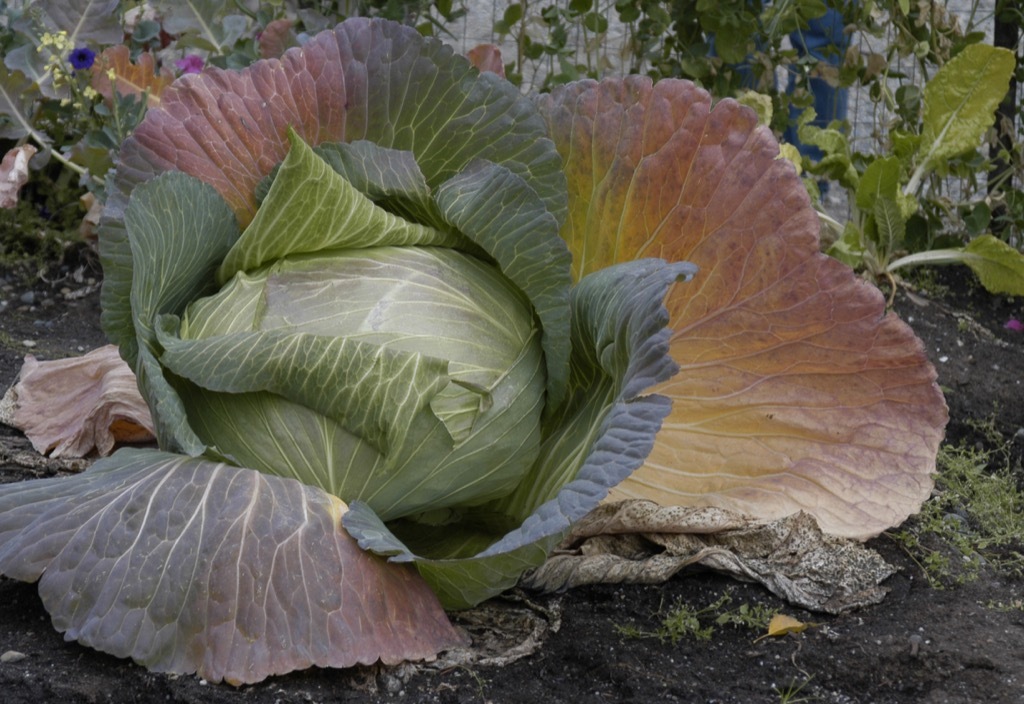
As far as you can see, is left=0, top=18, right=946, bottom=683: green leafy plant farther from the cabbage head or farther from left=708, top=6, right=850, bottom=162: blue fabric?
left=708, top=6, right=850, bottom=162: blue fabric

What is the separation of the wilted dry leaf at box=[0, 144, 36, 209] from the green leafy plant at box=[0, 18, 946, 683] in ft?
5.23

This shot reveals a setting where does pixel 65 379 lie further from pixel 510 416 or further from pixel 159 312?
pixel 510 416

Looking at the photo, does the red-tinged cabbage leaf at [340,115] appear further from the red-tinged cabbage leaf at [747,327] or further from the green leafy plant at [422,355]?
the red-tinged cabbage leaf at [747,327]

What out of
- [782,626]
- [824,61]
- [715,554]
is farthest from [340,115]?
[824,61]

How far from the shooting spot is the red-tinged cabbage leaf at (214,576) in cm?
182

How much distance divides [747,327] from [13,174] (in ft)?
8.17

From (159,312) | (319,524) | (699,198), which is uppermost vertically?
(699,198)

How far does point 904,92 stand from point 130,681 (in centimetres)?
348

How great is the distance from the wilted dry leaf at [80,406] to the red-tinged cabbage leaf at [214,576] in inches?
28.3

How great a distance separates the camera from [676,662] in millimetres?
2078

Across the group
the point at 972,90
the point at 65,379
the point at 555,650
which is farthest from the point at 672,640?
the point at 972,90

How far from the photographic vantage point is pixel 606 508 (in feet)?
7.86

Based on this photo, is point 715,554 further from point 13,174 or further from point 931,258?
point 13,174

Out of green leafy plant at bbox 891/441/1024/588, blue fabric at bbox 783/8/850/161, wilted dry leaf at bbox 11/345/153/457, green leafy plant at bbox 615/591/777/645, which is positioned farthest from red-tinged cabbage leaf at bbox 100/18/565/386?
blue fabric at bbox 783/8/850/161
